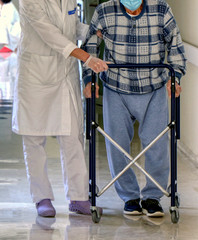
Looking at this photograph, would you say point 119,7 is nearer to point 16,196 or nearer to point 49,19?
point 49,19

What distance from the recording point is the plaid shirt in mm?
4324

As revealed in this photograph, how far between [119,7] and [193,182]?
187 centimetres

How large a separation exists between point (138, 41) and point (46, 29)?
0.61m

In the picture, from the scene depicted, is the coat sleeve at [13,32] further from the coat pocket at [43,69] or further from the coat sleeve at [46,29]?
the coat sleeve at [46,29]

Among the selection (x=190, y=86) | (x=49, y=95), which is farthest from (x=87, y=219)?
(x=190, y=86)

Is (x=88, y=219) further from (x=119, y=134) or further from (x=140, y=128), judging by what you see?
(x=140, y=128)

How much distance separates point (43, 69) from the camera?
175 inches

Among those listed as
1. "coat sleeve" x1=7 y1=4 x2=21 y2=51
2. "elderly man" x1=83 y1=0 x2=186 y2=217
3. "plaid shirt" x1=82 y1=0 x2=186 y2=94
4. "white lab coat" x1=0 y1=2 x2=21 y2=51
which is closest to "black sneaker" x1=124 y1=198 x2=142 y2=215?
"elderly man" x1=83 y1=0 x2=186 y2=217

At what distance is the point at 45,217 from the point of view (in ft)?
15.0

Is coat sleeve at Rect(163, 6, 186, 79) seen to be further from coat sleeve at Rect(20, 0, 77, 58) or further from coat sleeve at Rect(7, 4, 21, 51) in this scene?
coat sleeve at Rect(7, 4, 21, 51)

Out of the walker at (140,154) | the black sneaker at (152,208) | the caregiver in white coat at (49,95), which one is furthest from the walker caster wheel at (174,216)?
the caregiver in white coat at (49,95)

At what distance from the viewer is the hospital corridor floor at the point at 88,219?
13.9 ft

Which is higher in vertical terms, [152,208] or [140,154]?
[140,154]

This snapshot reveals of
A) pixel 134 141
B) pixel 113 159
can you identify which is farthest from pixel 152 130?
pixel 134 141
